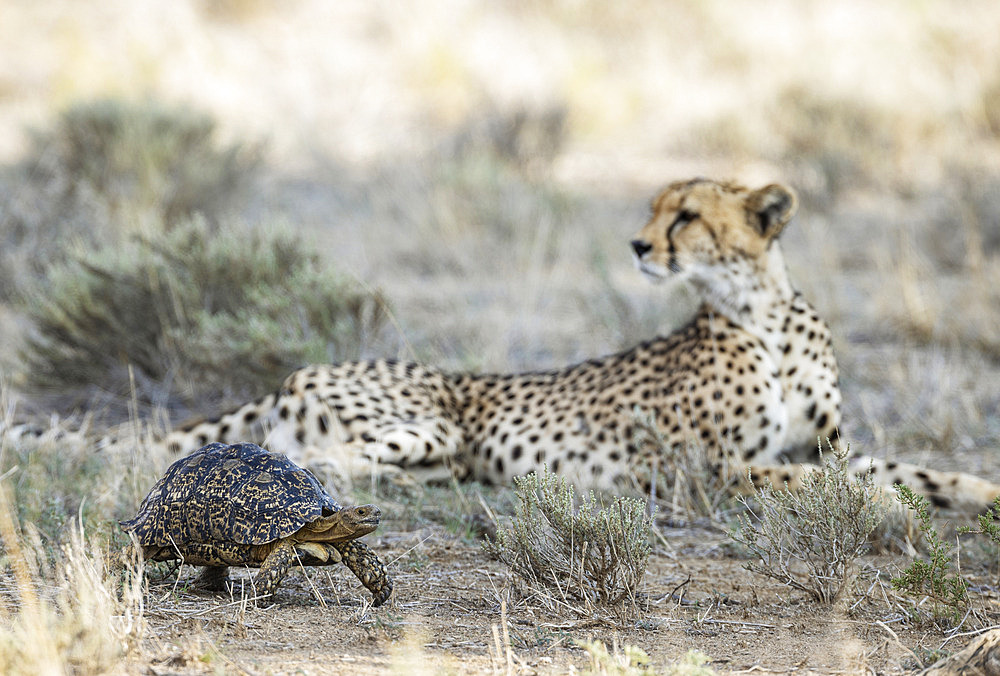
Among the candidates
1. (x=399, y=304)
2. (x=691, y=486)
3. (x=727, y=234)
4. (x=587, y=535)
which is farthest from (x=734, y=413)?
(x=399, y=304)

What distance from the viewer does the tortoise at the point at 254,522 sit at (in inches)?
108

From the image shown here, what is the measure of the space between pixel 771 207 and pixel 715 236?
0.88 feet

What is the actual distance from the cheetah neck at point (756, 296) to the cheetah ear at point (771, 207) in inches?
3.4

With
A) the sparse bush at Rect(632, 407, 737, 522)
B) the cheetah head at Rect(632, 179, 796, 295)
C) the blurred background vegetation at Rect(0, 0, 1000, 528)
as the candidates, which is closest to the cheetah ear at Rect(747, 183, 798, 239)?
the cheetah head at Rect(632, 179, 796, 295)

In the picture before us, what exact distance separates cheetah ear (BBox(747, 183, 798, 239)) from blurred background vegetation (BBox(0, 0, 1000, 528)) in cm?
127

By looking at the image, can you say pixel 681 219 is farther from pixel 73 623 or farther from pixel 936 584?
pixel 73 623

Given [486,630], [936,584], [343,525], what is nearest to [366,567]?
[343,525]

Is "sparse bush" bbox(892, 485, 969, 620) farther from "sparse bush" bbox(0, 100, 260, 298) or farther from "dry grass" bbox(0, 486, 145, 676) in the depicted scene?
"sparse bush" bbox(0, 100, 260, 298)

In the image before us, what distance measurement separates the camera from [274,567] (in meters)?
2.75

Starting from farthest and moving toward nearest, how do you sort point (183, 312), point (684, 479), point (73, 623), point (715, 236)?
point (183, 312)
point (715, 236)
point (684, 479)
point (73, 623)

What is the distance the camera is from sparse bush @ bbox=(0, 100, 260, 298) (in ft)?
26.7

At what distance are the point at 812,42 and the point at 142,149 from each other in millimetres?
10181

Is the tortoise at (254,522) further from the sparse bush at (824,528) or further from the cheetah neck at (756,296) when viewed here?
the cheetah neck at (756,296)

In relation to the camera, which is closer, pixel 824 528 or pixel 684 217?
pixel 824 528
